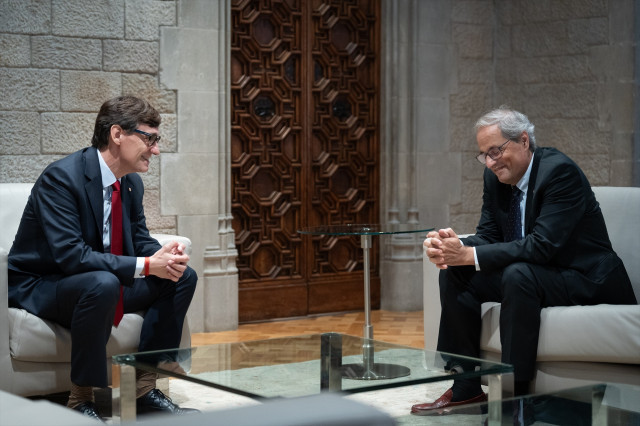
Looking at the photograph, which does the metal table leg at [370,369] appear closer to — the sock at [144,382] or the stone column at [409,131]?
the sock at [144,382]

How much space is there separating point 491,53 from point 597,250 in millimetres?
3487

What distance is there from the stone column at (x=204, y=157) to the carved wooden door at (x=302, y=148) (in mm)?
223

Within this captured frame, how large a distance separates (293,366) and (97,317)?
0.83 metres

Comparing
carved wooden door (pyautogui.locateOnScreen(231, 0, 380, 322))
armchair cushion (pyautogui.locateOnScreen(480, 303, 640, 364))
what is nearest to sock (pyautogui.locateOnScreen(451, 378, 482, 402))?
armchair cushion (pyautogui.locateOnScreen(480, 303, 640, 364))

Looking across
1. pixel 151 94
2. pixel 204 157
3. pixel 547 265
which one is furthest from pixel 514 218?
pixel 151 94

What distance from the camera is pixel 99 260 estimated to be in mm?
3768

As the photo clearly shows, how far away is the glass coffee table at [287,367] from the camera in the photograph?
291 centimetres

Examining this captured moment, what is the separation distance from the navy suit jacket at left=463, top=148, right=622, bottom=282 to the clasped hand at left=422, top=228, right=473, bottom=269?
64 millimetres

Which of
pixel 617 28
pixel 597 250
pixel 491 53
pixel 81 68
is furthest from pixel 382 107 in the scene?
pixel 597 250

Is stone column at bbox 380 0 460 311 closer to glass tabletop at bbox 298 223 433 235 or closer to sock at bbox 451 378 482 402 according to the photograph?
glass tabletop at bbox 298 223 433 235

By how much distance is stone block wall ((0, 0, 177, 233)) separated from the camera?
208 inches

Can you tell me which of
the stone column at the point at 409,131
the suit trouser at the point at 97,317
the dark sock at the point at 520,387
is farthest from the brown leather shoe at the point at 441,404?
the stone column at the point at 409,131

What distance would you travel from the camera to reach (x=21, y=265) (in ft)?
12.7

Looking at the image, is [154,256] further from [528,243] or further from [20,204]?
[528,243]
